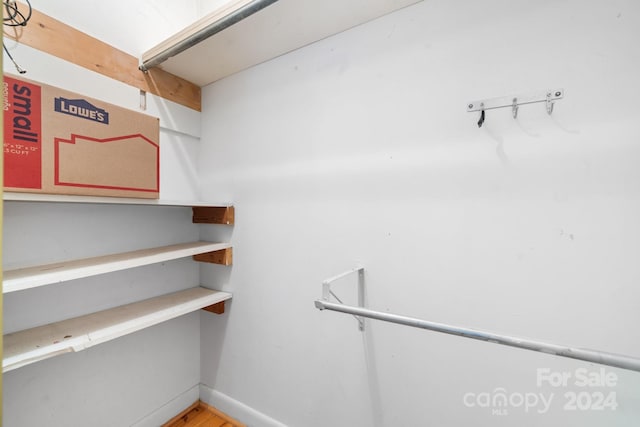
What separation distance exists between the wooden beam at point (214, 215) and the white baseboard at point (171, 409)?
3.51 feet

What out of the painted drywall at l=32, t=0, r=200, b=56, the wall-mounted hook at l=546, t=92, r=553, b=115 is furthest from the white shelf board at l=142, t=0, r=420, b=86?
the wall-mounted hook at l=546, t=92, r=553, b=115

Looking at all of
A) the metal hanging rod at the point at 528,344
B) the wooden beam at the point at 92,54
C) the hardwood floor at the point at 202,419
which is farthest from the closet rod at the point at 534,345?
the wooden beam at the point at 92,54

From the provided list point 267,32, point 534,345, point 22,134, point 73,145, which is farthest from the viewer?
point 267,32

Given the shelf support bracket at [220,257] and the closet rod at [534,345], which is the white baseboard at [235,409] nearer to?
the shelf support bracket at [220,257]

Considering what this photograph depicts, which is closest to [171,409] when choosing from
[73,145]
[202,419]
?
[202,419]

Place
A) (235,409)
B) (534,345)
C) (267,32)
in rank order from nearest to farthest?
(534,345), (267,32), (235,409)

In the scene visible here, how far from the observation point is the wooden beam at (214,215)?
1590 mm

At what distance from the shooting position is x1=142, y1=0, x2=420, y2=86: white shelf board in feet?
3.62

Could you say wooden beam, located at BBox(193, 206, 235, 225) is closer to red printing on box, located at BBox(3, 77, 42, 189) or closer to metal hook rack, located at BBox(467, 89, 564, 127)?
red printing on box, located at BBox(3, 77, 42, 189)

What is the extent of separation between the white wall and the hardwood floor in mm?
47

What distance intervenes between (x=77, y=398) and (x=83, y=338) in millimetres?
455

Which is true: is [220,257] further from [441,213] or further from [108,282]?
[441,213]

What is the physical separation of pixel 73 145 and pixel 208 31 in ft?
2.28

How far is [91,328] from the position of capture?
45.2 inches
